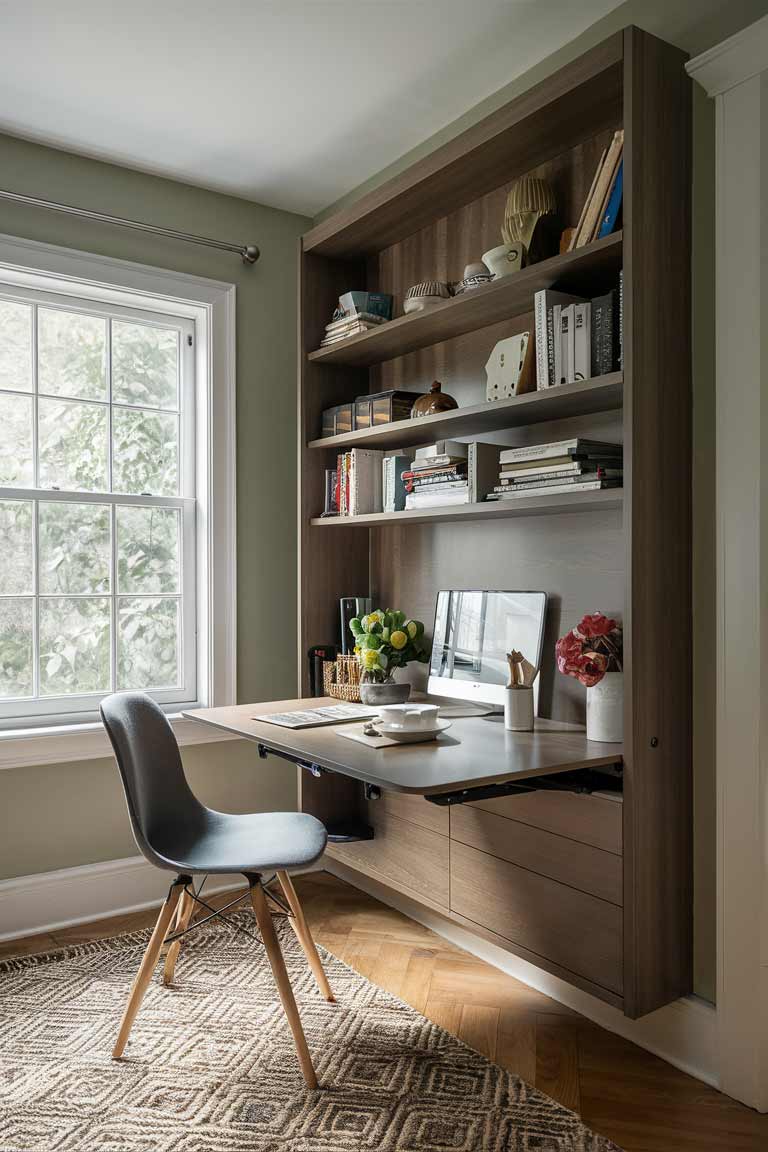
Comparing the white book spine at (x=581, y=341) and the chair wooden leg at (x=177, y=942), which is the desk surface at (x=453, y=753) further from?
the white book spine at (x=581, y=341)

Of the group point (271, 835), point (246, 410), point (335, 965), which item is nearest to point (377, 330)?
point (246, 410)

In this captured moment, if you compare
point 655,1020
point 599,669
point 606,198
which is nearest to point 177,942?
point 655,1020

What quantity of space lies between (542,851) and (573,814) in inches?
6.2

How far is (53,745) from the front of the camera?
9.70ft

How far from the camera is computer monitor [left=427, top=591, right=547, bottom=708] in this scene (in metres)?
2.51

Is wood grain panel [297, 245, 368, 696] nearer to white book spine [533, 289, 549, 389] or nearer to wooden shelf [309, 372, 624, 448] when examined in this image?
wooden shelf [309, 372, 624, 448]

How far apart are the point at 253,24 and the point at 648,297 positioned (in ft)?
4.42

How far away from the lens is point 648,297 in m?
1.94

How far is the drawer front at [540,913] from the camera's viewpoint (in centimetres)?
197

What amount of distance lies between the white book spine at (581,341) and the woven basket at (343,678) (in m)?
1.27

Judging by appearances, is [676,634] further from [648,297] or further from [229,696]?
[229,696]

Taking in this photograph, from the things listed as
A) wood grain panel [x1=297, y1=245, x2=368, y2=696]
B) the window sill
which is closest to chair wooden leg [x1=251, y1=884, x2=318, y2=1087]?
the window sill

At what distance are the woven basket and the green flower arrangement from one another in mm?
50

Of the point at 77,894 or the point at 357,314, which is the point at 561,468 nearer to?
the point at 357,314
